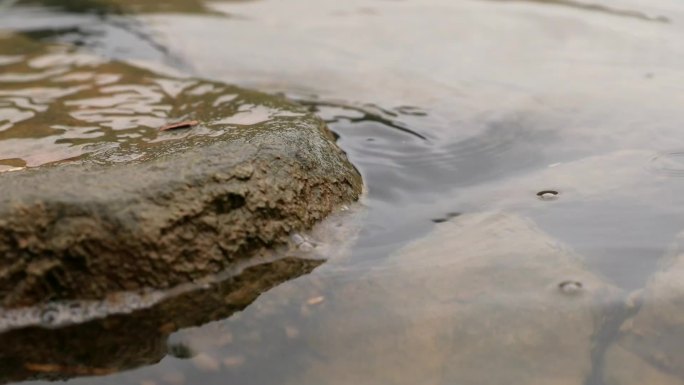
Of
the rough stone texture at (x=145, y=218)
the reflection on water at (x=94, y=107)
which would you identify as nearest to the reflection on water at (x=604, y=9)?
the reflection on water at (x=94, y=107)

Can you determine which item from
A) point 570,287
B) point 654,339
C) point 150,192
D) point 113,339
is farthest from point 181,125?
point 654,339

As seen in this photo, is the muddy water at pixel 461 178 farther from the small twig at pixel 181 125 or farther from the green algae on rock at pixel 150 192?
the small twig at pixel 181 125

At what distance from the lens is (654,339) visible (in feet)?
7.04

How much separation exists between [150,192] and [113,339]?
46 cm

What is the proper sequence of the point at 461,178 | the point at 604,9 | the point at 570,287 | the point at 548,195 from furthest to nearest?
the point at 604,9, the point at 461,178, the point at 548,195, the point at 570,287

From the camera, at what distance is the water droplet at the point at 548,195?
116 inches

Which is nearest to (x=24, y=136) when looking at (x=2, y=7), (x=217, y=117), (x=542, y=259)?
(x=217, y=117)

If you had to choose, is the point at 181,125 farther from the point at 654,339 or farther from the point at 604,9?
the point at 604,9

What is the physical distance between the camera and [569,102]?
13.1 ft

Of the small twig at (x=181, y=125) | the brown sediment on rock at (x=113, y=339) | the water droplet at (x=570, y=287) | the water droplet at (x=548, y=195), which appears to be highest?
the small twig at (x=181, y=125)

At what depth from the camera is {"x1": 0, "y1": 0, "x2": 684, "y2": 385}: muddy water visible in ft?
6.91

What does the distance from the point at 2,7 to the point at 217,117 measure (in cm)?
362

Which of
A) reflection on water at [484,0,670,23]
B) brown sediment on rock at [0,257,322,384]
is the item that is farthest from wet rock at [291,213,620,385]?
reflection on water at [484,0,670,23]

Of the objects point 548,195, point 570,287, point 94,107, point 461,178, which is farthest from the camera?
point 94,107
